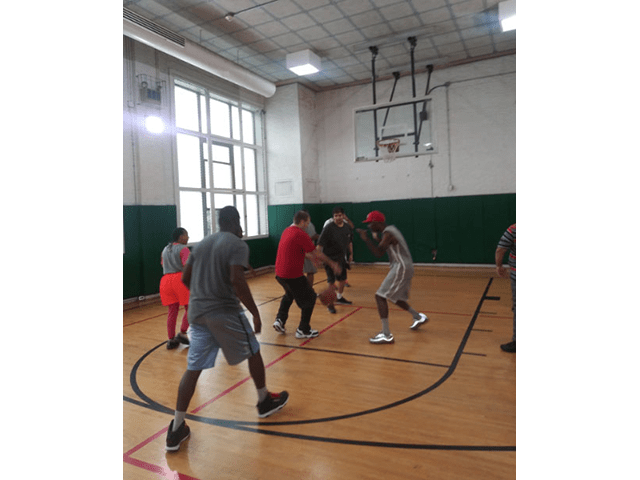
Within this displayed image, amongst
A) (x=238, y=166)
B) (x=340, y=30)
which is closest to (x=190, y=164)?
(x=238, y=166)

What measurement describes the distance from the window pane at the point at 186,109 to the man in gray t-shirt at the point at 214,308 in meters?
7.80

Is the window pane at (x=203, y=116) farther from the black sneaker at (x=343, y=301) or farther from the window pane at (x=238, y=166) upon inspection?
the black sneaker at (x=343, y=301)

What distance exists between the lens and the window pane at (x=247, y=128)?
40.3ft

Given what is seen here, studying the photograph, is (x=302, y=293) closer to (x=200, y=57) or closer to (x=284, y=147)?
(x=200, y=57)

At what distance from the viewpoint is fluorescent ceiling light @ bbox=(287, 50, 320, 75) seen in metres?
9.90

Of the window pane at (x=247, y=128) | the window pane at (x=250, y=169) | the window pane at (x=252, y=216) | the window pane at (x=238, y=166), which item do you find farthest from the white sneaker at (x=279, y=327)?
the window pane at (x=247, y=128)

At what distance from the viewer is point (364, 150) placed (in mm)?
10680

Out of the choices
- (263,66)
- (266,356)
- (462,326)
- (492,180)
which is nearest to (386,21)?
(263,66)

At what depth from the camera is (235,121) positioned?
472 inches

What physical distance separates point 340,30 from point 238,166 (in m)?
4.71

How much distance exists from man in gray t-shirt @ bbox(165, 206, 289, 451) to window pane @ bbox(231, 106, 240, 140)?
30.6 feet

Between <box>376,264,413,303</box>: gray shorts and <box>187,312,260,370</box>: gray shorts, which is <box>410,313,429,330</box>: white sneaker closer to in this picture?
<box>376,264,413,303</box>: gray shorts

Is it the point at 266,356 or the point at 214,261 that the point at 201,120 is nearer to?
the point at 266,356

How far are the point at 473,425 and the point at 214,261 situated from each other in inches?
92.5
